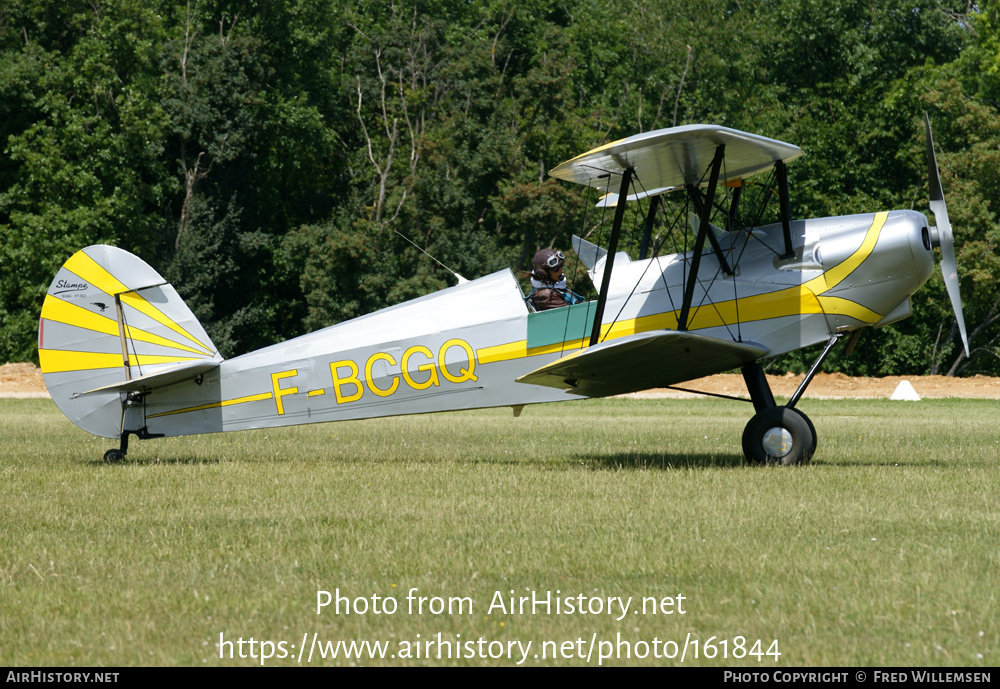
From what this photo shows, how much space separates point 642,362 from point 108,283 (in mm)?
5399

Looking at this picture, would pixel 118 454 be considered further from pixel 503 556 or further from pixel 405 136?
pixel 405 136

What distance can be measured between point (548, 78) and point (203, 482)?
1164 inches

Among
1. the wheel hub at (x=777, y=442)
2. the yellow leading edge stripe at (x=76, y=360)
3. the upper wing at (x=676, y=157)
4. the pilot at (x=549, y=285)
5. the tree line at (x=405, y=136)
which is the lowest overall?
the wheel hub at (x=777, y=442)

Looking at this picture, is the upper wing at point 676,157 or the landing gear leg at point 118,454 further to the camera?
the landing gear leg at point 118,454

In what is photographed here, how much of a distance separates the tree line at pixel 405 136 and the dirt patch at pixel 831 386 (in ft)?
14.4

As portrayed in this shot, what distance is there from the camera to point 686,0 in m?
41.6

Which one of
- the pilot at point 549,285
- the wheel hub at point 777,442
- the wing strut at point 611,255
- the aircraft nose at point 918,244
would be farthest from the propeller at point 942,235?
the pilot at point 549,285

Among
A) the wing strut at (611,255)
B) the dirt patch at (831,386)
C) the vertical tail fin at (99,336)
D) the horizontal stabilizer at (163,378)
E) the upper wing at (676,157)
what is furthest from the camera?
the dirt patch at (831,386)

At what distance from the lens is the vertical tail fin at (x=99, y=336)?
9680 millimetres

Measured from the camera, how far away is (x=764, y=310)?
30.6 feet

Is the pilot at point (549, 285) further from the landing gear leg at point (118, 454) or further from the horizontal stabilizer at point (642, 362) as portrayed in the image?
the landing gear leg at point (118, 454)

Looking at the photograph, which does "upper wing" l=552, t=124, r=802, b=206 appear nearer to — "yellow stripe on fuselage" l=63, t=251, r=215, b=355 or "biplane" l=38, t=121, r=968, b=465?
"biplane" l=38, t=121, r=968, b=465

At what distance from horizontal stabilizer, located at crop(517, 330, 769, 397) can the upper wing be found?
1664mm

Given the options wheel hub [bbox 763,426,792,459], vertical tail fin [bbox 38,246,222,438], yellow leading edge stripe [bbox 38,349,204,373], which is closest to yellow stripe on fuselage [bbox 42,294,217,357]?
vertical tail fin [bbox 38,246,222,438]
